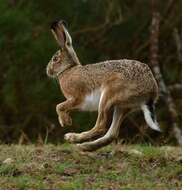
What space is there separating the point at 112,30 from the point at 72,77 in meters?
9.05

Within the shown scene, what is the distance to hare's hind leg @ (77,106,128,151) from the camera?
765 cm

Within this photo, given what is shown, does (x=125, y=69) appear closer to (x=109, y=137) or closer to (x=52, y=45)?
(x=109, y=137)

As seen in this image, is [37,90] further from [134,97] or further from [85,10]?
[134,97]

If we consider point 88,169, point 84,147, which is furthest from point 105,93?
point 88,169

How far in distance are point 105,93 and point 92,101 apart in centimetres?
36

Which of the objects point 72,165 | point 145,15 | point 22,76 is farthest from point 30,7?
point 72,165

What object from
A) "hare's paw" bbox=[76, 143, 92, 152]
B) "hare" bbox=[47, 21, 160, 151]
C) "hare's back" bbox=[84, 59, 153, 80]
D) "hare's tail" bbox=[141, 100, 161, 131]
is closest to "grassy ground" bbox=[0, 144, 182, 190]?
"hare's paw" bbox=[76, 143, 92, 152]

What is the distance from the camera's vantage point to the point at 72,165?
7.20 m

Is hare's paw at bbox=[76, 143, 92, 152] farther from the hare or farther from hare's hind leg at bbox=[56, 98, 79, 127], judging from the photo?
hare's hind leg at bbox=[56, 98, 79, 127]

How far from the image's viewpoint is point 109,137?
7.73 m

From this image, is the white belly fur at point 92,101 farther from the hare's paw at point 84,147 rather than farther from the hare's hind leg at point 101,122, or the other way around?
the hare's paw at point 84,147

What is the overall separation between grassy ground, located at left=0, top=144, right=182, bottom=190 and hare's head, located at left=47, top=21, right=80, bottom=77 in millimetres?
902

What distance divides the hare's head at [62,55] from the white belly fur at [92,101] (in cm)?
72

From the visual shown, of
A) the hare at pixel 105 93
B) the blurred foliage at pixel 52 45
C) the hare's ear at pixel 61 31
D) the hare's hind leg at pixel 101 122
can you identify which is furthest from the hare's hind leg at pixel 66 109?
the blurred foliage at pixel 52 45
